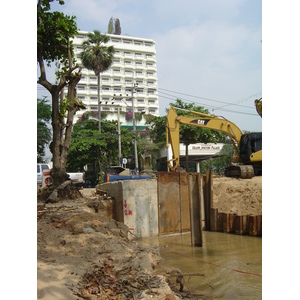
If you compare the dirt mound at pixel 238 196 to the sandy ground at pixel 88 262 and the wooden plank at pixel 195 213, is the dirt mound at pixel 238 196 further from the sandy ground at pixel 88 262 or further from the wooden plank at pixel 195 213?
the sandy ground at pixel 88 262

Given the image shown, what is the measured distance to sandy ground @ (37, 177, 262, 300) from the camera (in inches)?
172

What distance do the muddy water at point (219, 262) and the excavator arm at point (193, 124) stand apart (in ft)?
12.7

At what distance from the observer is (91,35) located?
34531 millimetres

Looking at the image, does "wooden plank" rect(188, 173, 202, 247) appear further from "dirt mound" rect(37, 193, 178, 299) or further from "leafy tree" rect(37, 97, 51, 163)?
"leafy tree" rect(37, 97, 51, 163)

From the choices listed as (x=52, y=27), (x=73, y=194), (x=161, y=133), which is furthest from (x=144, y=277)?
(x=161, y=133)

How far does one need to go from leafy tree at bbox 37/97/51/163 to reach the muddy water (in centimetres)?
1539

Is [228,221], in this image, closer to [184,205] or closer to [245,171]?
[184,205]

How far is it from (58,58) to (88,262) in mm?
6542

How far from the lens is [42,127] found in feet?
82.8

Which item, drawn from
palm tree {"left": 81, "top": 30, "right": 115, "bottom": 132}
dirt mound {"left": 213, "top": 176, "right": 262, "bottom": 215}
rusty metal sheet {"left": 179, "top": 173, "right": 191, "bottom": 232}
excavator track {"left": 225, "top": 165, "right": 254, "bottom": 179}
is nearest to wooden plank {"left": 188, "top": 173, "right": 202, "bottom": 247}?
rusty metal sheet {"left": 179, "top": 173, "right": 191, "bottom": 232}

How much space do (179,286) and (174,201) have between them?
262 inches
